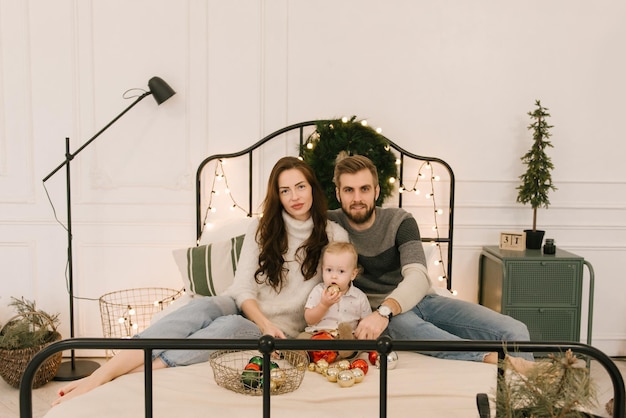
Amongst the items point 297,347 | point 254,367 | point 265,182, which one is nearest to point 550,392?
point 297,347

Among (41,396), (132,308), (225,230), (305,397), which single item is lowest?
(41,396)

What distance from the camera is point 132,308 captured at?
129 inches

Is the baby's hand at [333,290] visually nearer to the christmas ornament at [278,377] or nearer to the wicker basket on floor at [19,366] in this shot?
the christmas ornament at [278,377]

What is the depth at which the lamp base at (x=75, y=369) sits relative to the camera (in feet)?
10.5

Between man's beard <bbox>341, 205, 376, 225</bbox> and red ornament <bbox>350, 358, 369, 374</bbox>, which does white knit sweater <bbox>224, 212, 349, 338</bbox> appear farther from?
red ornament <bbox>350, 358, 369, 374</bbox>

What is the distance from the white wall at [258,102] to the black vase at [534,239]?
0.19 metres

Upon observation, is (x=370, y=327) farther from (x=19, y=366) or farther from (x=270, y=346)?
(x=19, y=366)

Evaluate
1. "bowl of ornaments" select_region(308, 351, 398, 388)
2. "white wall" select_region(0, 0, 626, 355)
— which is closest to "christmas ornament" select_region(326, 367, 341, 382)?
"bowl of ornaments" select_region(308, 351, 398, 388)

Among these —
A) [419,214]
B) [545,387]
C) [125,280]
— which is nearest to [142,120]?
[125,280]

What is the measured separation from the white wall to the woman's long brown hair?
3.15 feet

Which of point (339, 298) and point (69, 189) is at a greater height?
point (69, 189)

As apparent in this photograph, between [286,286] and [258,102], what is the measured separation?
1.31m

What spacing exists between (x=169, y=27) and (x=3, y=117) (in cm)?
103

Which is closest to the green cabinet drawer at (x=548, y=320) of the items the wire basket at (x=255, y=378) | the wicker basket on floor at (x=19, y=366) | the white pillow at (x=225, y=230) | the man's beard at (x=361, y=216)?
the man's beard at (x=361, y=216)
